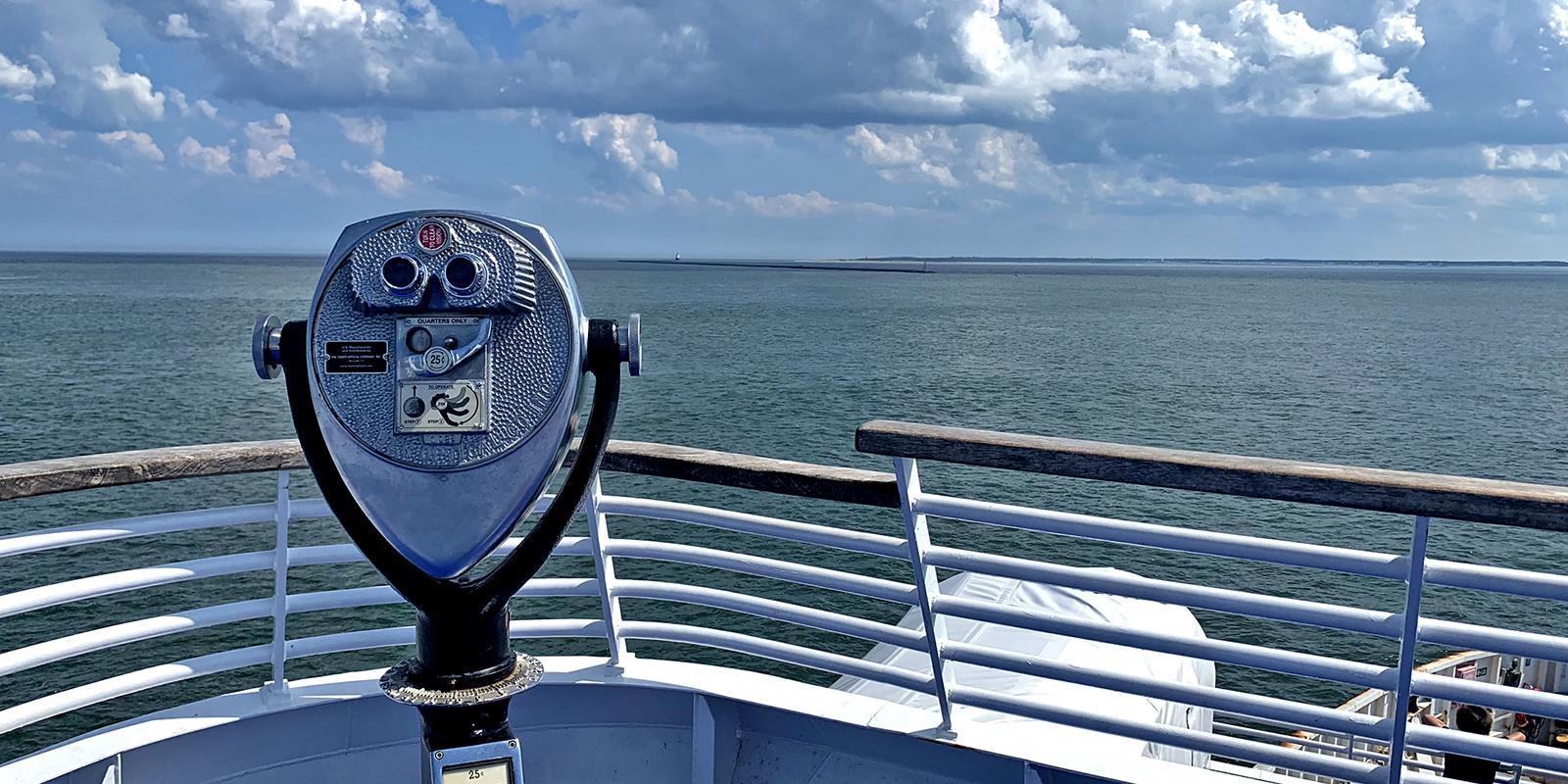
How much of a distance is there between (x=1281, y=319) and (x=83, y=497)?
7861 centimetres

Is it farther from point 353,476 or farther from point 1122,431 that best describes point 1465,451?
point 353,476

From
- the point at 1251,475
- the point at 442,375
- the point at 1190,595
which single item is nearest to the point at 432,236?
the point at 442,375

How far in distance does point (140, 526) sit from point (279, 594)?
30 cm

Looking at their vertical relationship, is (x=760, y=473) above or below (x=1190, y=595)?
above

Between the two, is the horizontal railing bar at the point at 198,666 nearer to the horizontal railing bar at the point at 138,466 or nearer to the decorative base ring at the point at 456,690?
the horizontal railing bar at the point at 138,466

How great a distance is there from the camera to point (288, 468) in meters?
2.53

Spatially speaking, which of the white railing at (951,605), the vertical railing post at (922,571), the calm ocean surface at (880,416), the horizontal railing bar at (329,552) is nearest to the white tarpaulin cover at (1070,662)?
the vertical railing post at (922,571)

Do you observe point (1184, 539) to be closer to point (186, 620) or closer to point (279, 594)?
point (279, 594)

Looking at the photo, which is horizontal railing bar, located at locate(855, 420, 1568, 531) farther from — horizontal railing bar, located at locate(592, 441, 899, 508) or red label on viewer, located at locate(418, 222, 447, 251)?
red label on viewer, located at locate(418, 222, 447, 251)

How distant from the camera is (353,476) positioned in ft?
5.72

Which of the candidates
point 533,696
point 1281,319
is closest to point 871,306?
point 1281,319

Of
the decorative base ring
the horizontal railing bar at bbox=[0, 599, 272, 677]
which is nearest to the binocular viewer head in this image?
the decorative base ring

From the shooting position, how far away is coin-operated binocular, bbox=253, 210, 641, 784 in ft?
5.65

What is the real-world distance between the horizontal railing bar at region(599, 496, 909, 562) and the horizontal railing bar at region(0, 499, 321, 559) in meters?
0.63
